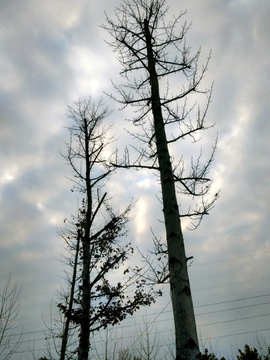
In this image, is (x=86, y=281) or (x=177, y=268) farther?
(x=86, y=281)

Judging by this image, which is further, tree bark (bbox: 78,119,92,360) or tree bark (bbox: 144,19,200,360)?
tree bark (bbox: 78,119,92,360)

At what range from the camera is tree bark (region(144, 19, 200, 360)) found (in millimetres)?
2881

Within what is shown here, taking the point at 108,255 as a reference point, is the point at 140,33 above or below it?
above

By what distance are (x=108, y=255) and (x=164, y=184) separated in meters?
5.46

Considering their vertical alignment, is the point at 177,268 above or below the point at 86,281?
below

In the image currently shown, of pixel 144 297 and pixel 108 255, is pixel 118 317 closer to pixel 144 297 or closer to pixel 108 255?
pixel 144 297

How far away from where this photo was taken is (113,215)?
350 inches

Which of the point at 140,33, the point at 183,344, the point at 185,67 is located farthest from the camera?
the point at 140,33

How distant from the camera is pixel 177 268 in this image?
3.34m

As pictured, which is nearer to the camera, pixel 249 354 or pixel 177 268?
pixel 177 268

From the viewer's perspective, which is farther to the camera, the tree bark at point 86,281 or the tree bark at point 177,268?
the tree bark at point 86,281

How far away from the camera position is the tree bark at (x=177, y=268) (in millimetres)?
2881

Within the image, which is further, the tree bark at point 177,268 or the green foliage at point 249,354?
the green foliage at point 249,354

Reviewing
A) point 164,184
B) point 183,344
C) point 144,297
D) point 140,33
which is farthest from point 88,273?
point 140,33
